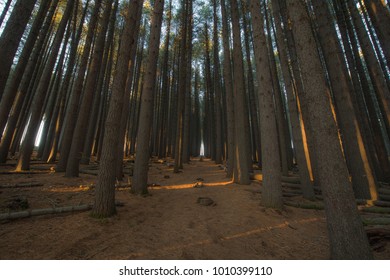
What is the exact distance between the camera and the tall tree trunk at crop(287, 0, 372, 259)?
232cm

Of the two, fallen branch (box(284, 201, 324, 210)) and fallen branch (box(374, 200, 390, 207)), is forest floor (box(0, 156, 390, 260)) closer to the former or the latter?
fallen branch (box(284, 201, 324, 210))

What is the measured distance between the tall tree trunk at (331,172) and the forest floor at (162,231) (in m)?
0.61

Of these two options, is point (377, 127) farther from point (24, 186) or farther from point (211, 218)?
point (24, 186)

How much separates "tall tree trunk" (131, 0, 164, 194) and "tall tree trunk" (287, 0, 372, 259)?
4164mm

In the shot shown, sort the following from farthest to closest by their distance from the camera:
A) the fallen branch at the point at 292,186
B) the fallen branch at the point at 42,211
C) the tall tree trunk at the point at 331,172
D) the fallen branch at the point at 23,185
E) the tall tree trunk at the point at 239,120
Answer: the tall tree trunk at the point at 239,120 < the fallen branch at the point at 292,186 < the fallen branch at the point at 23,185 < the fallen branch at the point at 42,211 < the tall tree trunk at the point at 331,172

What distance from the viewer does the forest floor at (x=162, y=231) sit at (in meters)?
2.58

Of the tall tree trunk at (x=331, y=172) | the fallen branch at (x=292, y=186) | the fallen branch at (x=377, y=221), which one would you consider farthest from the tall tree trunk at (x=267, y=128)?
the fallen branch at (x=292, y=186)

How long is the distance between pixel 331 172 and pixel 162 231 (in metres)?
2.86

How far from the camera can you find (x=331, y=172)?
2461 mm

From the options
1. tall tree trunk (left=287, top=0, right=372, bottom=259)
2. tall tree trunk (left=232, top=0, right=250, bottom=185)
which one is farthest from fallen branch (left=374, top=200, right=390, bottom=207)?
tall tree trunk (left=287, top=0, right=372, bottom=259)

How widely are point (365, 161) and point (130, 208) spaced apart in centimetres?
678

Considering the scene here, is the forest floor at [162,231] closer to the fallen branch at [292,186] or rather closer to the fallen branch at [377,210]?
the fallen branch at [377,210]

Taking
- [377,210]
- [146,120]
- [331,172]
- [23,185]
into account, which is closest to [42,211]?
[23,185]
